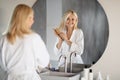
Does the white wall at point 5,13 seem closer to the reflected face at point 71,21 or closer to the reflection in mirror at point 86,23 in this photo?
the reflection in mirror at point 86,23

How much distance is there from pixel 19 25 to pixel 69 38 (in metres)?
0.54

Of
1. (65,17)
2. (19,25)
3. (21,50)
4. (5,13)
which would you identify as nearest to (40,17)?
(65,17)

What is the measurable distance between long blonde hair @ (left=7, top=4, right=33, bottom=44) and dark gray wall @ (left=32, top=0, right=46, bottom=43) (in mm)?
449

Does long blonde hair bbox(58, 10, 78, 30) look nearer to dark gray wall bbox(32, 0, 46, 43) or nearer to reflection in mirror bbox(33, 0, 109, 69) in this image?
reflection in mirror bbox(33, 0, 109, 69)

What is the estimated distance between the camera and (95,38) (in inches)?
82.8

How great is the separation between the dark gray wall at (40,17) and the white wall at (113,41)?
0.54 meters

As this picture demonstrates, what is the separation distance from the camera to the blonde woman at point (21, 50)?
1.78m

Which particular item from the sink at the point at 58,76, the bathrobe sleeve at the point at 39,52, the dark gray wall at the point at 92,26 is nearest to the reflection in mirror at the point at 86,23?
the dark gray wall at the point at 92,26

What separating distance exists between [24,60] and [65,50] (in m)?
0.54

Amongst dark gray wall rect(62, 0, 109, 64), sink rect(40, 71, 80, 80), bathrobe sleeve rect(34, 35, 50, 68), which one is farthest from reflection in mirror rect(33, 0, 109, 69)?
bathrobe sleeve rect(34, 35, 50, 68)

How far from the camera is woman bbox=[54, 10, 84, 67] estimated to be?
2.17m

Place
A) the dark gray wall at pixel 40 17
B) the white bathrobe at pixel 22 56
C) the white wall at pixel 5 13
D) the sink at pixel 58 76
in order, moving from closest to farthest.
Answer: the white bathrobe at pixel 22 56, the sink at pixel 58 76, the dark gray wall at pixel 40 17, the white wall at pixel 5 13

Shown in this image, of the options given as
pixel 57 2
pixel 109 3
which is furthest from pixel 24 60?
pixel 109 3

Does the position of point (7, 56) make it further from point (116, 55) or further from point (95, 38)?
point (116, 55)
